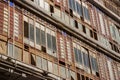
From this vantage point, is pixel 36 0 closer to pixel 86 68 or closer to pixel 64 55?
pixel 64 55

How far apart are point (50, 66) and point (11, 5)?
3.87 metres

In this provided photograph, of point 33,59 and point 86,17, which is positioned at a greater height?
point 86,17

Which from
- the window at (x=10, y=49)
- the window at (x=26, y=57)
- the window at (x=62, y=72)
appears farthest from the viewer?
the window at (x=62, y=72)

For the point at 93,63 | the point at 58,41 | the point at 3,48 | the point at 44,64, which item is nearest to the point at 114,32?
the point at 93,63

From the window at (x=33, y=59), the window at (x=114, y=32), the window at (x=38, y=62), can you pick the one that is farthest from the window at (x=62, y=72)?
the window at (x=114, y=32)

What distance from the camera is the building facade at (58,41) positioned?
51.2 ft

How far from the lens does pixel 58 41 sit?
62.1 feet

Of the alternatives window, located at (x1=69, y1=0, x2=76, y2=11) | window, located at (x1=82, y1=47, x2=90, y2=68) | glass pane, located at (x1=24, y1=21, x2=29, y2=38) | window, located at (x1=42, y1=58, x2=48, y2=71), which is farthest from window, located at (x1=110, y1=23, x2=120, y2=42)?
glass pane, located at (x1=24, y1=21, x2=29, y2=38)

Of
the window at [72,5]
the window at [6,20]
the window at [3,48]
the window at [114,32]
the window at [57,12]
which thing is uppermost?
the window at [114,32]

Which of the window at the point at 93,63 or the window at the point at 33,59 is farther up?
the window at the point at 93,63

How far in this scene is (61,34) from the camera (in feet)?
64.2

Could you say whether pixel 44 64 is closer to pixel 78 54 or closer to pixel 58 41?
pixel 58 41

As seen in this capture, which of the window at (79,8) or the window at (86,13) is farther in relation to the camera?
the window at (86,13)

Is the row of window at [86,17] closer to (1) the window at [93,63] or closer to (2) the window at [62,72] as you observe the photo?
(1) the window at [93,63]
